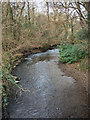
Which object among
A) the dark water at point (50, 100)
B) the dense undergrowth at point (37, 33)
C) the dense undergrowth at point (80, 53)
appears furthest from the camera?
the dense undergrowth at point (37, 33)

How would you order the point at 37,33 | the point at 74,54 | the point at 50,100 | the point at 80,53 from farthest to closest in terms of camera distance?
the point at 37,33 < the point at 74,54 < the point at 80,53 < the point at 50,100

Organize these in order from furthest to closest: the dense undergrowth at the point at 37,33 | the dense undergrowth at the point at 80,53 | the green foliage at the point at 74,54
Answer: the dense undergrowth at the point at 37,33 < the green foliage at the point at 74,54 < the dense undergrowth at the point at 80,53

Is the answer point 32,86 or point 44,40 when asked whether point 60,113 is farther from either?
point 44,40

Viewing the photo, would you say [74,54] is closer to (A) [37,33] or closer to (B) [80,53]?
(B) [80,53]

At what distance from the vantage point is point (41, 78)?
22.0ft

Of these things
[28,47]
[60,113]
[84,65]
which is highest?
[28,47]

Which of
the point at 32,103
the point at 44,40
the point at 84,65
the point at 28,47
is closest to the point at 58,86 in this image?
the point at 32,103

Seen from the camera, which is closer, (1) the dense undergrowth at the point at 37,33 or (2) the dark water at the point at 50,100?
(2) the dark water at the point at 50,100

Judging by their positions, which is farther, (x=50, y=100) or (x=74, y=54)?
(x=74, y=54)

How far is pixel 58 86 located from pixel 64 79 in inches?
37.6

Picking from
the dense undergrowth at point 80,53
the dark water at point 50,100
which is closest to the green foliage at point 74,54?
the dense undergrowth at point 80,53

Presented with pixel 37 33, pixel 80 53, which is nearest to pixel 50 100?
pixel 80 53

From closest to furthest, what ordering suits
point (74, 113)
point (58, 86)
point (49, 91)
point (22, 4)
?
point (74, 113)
point (49, 91)
point (58, 86)
point (22, 4)

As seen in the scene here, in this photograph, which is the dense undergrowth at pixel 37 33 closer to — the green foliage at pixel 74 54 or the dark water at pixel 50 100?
the green foliage at pixel 74 54
